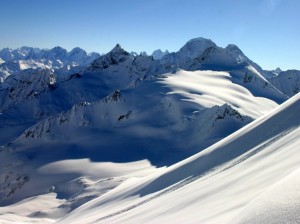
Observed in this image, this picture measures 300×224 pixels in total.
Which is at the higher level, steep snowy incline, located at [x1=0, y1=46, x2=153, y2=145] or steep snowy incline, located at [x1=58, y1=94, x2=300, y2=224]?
steep snowy incline, located at [x1=0, y1=46, x2=153, y2=145]

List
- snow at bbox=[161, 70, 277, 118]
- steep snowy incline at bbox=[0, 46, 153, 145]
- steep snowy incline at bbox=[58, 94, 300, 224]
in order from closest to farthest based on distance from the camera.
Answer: steep snowy incline at bbox=[58, 94, 300, 224], snow at bbox=[161, 70, 277, 118], steep snowy incline at bbox=[0, 46, 153, 145]

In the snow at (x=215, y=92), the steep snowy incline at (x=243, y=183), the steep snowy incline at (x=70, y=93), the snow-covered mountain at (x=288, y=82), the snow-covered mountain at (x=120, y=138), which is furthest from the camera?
the snow-covered mountain at (x=288, y=82)

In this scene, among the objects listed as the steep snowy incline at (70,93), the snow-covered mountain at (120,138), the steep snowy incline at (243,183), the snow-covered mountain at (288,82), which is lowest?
the steep snowy incline at (243,183)

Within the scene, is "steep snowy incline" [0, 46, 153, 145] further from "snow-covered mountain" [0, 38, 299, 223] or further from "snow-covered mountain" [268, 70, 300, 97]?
"snow-covered mountain" [0, 38, 299, 223]

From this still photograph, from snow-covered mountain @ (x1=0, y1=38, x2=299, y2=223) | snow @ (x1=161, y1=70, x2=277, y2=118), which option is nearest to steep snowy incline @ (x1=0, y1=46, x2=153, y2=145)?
snow @ (x1=161, y1=70, x2=277, y2=118)

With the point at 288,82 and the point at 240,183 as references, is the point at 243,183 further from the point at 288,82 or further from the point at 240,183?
the point at 288,82

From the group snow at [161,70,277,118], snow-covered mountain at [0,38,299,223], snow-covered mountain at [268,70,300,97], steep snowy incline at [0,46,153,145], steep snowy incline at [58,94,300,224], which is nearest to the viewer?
steep snowy incline at [58,94,300,224]

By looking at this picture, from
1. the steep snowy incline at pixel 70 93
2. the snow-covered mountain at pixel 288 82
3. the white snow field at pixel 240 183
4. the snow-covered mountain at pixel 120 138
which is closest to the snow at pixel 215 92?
the snow-covered mountain at pixel 120 138

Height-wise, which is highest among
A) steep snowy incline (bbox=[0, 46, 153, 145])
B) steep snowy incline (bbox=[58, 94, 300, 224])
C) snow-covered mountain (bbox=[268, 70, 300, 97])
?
steep snowy incline (bbox=[0, 46, 153, 145])

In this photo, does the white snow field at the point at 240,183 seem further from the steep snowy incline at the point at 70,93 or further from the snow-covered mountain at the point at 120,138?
the steep snowy incline at the point at 70,93
